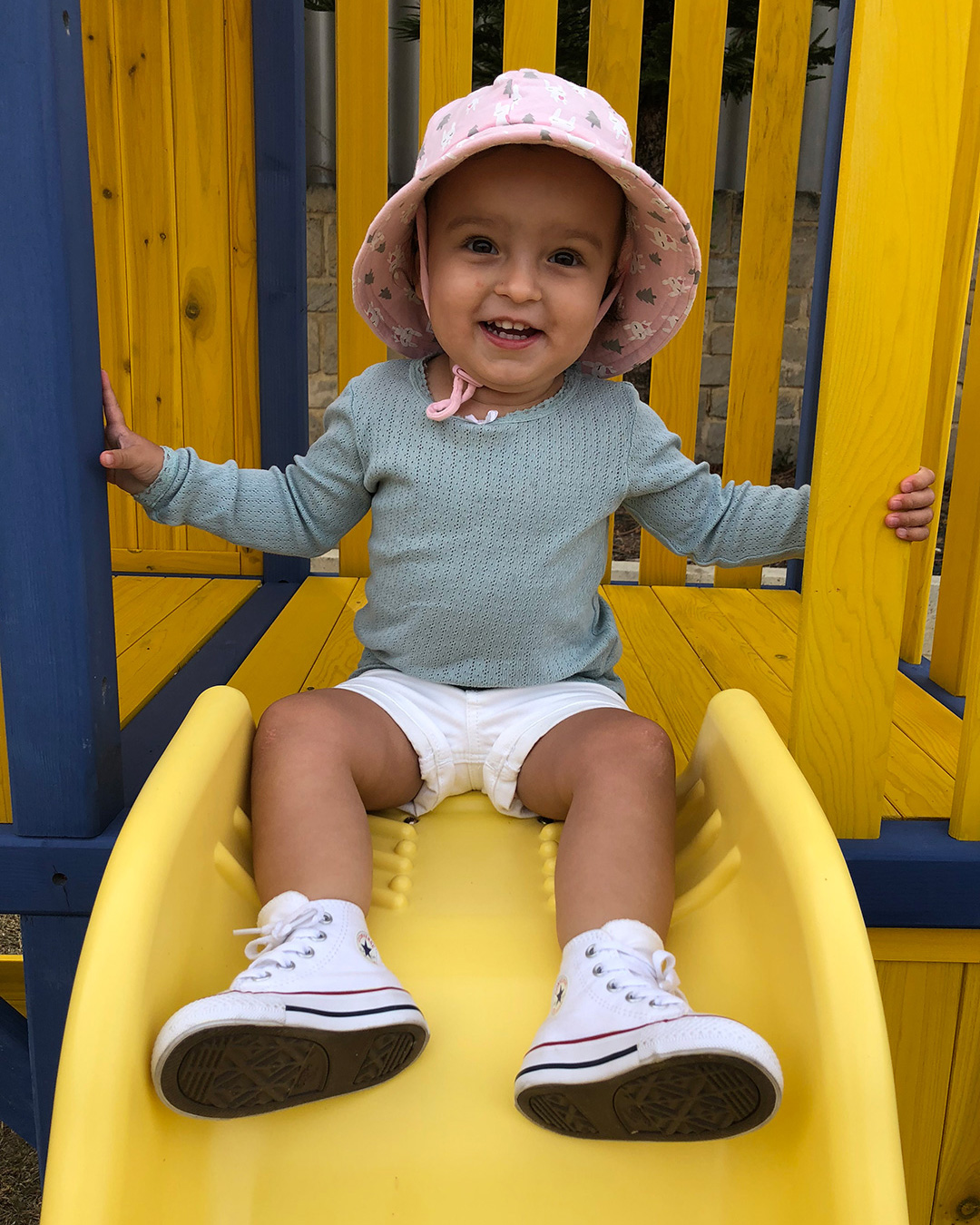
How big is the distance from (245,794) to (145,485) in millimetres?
418

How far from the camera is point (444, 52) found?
98.7 inches

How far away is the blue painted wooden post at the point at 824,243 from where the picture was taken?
2.38 meters

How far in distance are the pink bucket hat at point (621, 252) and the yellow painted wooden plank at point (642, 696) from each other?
Answer: 0.62 metres

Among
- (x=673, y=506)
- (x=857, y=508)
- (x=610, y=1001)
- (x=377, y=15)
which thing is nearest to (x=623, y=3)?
(x=377, y=15)

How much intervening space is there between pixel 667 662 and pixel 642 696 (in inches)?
10.7

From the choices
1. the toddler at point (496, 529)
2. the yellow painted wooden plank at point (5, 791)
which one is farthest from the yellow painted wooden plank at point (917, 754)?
the yellow painted wooden plank at point (5, 791)

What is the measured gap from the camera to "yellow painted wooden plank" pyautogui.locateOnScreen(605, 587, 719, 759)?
1945 mm

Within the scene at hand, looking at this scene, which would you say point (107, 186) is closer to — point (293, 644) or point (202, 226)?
point (202, 226)

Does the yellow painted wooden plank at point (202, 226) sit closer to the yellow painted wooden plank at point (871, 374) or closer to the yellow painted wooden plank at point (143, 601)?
the yellow painted wooden plank at point (143, 601)

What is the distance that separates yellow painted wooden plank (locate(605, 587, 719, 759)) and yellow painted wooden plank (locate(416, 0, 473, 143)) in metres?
1.27

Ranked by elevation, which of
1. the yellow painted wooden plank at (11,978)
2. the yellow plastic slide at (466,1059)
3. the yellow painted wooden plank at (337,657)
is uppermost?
→ the yellow plastic slide at (466,1059)

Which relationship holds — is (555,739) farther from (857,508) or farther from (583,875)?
(857,508)

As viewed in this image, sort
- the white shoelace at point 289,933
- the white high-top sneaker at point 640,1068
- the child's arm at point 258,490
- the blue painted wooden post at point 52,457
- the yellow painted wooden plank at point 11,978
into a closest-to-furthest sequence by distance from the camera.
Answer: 1. the white high-top sneaker at point 640,1068
2. the white shoelace at point 289,933
3. the blue painted wooden post at point 52,457
4. the child's arm at point 258,490
5. the yellow painted wooden plank at point 11,978

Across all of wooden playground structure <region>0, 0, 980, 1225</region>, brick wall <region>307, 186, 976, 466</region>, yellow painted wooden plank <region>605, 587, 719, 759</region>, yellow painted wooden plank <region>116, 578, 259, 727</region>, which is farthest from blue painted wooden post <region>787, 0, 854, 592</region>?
brick wall <region>307, 186, 976, 466</region>
